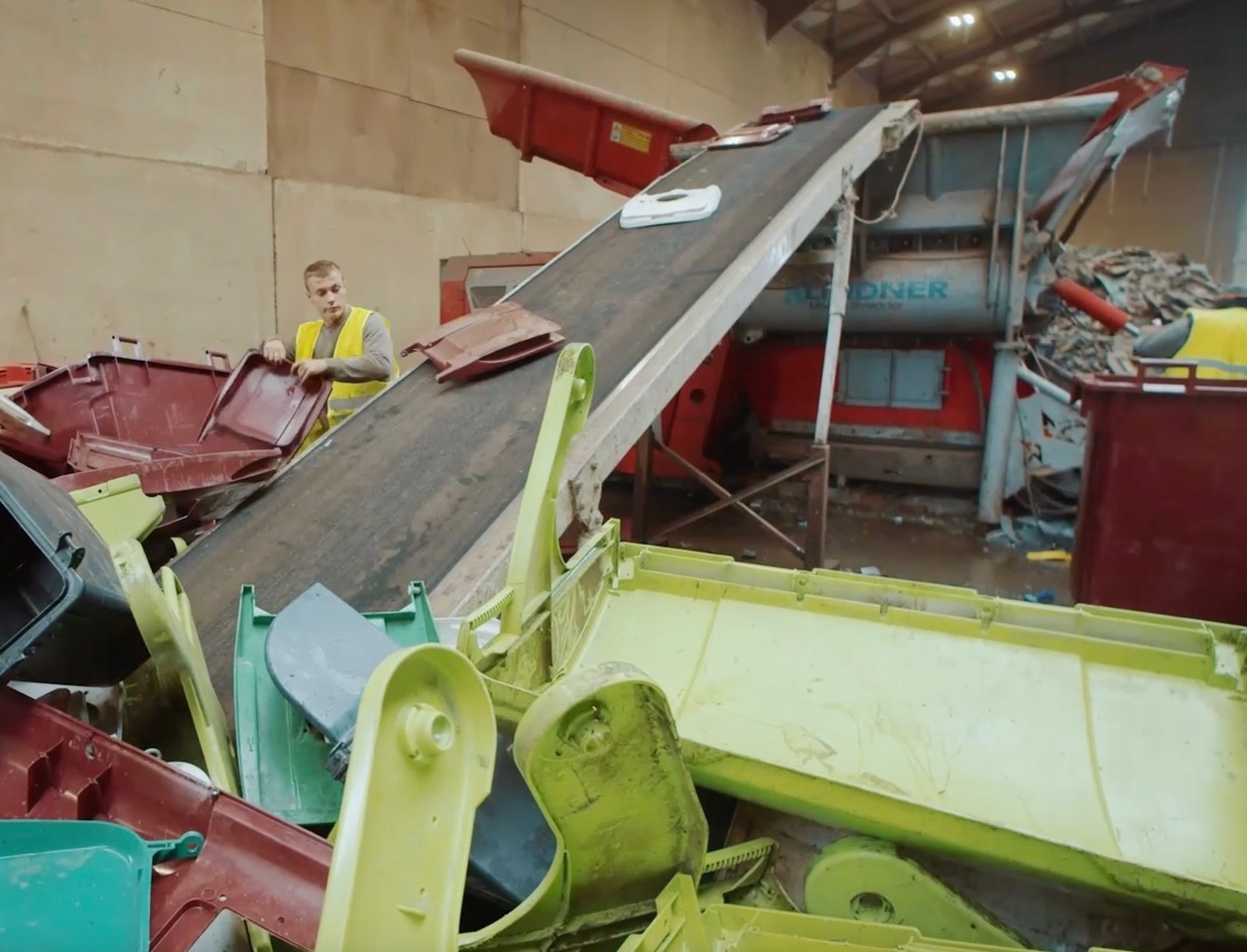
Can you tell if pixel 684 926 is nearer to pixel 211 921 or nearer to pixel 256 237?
pixel 211 921

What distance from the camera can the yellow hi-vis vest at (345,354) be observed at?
3.07 meters

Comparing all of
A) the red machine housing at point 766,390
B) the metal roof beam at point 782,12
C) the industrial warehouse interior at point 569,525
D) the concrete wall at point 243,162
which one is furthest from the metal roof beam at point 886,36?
the red machine housing at point 766,390

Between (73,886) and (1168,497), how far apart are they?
3.15m

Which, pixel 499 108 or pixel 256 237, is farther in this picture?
pixel 256 237

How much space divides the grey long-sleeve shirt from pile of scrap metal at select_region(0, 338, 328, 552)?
14 centimetres

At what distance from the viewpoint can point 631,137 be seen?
4367mm

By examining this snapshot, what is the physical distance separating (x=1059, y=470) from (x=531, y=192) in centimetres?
525

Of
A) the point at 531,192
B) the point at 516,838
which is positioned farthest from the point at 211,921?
the point at 531,192

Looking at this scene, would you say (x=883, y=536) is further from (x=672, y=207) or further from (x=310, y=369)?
(x=310, y=369)

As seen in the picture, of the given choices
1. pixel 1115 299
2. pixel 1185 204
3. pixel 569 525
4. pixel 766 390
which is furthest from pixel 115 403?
pixel 1185 204

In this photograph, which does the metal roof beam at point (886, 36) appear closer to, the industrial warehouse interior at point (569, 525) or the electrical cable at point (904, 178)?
the industrial warehouse interior at point (569, 525)

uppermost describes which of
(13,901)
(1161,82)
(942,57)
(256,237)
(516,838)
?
(942,57)

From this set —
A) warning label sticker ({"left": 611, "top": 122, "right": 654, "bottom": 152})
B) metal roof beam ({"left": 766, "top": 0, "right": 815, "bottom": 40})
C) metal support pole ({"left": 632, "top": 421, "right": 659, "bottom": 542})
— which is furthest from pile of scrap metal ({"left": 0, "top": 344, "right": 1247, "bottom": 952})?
metal roof beam ({"left": 766, "top": 0, "right": 815, "bottom": 40})

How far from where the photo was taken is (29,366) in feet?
11.1
